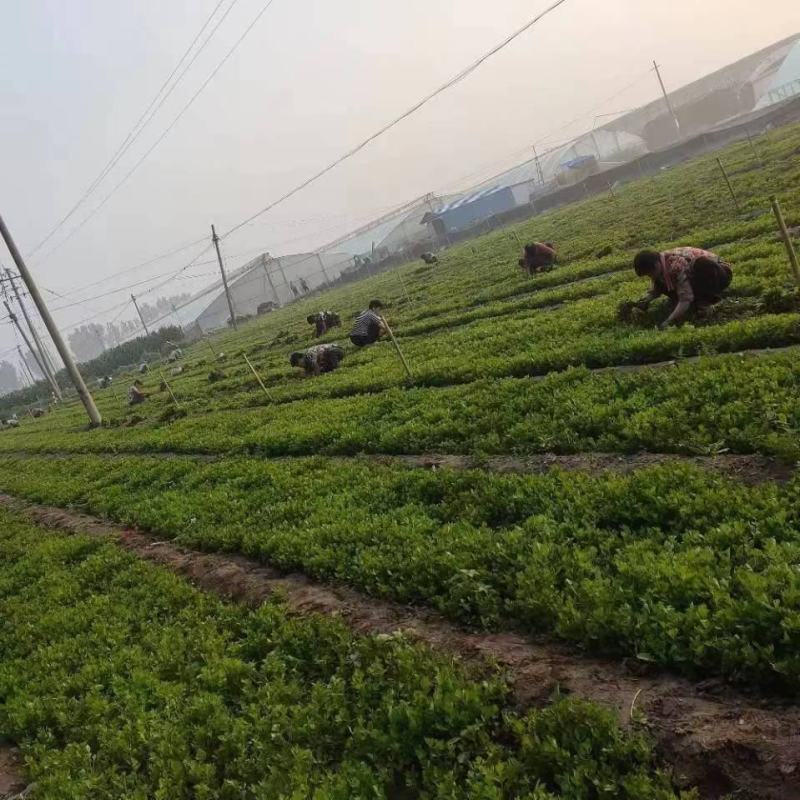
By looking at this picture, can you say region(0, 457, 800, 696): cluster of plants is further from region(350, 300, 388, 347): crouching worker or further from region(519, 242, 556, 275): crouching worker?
region(519, 242, 556, 275): crouching worker

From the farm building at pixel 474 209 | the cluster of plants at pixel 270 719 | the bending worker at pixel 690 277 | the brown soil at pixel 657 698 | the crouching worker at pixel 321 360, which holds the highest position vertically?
the farm building at pixel 474 209

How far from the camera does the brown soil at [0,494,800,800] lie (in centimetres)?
369

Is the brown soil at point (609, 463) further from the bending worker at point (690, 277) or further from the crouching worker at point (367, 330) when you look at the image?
the crouching worker at point (367, 330)

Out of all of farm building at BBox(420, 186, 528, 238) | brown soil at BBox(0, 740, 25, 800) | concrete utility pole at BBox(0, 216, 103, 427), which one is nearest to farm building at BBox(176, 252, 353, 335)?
farm building at BBox(420, 186, 528, 238)

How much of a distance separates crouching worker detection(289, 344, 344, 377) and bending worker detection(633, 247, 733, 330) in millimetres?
11937

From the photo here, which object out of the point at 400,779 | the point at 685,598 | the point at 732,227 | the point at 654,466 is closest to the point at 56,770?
the point at 400,779

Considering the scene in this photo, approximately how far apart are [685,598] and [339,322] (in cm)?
3041

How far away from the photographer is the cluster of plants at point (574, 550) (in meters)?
4.58

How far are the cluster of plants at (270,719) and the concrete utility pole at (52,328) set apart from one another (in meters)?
26.3

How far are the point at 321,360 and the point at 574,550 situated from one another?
1667cm

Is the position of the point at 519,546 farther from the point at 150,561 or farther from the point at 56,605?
the point at 56,605

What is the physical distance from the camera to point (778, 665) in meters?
4.10

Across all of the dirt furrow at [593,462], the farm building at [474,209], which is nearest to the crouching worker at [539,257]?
the dirt furrow at [593,462]

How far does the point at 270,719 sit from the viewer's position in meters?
5.46
